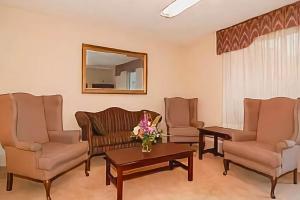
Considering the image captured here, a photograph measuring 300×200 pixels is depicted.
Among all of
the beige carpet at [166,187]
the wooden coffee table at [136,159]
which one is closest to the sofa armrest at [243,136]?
the beige carpet at [166,187]

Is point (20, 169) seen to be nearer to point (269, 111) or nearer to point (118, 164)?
point (118, 164)

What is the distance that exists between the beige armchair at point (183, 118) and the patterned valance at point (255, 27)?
1.34 metres

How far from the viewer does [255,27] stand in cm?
372

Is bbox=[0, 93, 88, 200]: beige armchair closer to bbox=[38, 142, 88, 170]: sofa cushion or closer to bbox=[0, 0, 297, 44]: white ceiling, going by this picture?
bbox=[38, 142, 88, 170]: sofa cushion

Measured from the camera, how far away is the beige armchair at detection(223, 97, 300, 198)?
251 centimetres

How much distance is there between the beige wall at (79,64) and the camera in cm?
351

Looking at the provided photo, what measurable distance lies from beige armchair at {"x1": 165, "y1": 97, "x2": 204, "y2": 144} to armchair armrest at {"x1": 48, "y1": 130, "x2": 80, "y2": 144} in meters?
1.91

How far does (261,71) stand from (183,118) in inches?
73.5

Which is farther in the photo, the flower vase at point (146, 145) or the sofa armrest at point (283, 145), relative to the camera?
the flower vase at point (146, 145)

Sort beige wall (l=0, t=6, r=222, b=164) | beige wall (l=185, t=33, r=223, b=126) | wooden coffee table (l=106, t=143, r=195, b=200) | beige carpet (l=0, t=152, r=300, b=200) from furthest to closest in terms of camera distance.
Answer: beige wall (l=185, t=33, r=223, b=126)
beige wall (l=0, t=6, r=222, b=164)
beige carpet (l=0, t=152, r=300, b=200)
wooden coffee table (l=106, t=143, r=195, b=200)

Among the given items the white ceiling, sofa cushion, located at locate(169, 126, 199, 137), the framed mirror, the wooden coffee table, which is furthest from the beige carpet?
the white ceiling

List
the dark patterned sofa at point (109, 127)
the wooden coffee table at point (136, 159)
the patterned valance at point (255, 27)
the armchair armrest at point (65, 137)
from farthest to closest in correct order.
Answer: the dark patterned sofa at point (109, 127) → the patterned valance at point (255, 27) → the armchair armrest at point (65, 137) → the wooden coffee table at point (136, 159)

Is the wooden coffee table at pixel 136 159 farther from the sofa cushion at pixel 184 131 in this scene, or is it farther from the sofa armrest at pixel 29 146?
the sofa cushion at pixel 184 131

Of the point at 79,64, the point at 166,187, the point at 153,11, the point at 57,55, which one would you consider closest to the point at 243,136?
the point at 166,187
